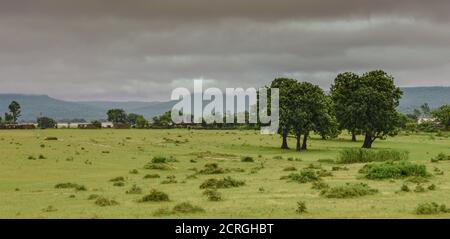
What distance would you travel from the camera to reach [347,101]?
105m

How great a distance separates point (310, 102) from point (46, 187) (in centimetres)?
6156

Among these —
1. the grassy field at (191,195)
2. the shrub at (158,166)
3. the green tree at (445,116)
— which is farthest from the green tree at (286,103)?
the green tree at (445,116)

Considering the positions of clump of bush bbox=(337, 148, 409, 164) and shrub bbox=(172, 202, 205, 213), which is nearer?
shrub bbox=(172, 202, 205, 213)

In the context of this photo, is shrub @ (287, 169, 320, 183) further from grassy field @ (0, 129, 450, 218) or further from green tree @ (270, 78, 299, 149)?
green tree @ (270, 78, 299, 149)

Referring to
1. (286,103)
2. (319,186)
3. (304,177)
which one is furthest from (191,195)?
(286,103)

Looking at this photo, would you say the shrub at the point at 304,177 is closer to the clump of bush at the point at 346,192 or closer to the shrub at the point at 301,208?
the clump of bush at the point at 346,192

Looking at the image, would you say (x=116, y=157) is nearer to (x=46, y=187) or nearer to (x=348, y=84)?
(x=46, y=187)

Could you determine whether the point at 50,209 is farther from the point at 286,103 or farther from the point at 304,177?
the point at 286,103

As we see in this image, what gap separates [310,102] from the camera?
317 feet

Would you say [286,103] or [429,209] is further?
[286,103]

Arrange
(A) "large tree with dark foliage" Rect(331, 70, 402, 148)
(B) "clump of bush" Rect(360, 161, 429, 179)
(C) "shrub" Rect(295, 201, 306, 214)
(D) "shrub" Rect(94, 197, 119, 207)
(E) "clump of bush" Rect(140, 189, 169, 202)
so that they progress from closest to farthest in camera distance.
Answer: (C) "shrub" Rect(295, 201, 306, 214) → (D) "shrub" Rect(94, 197, 119, 207) → (E) "clump of bush" Rect(140, 189, 169, 202) → (B) "clump of bush" Rect(360, 161, 429, 179) → (A) "large tree with dark foliage" Rect(331, 70, 402, 148)

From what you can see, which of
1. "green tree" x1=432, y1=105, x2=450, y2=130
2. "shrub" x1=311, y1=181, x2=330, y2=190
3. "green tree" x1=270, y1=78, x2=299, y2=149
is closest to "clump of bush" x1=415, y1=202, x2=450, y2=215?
"shrub" x1=311, y1=181, x2=330, y2=190

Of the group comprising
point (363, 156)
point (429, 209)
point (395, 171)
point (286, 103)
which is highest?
point (286, 103)

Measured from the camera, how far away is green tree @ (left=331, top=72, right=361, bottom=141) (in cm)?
10112
